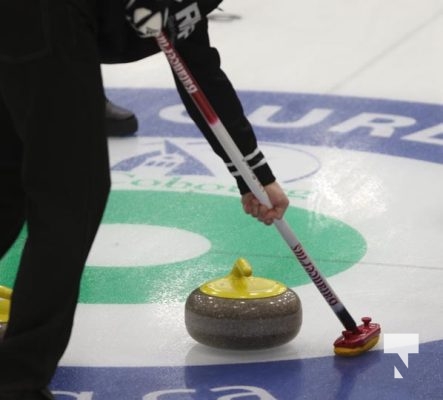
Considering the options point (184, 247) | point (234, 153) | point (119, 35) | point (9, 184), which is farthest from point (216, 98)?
point (184, 247)

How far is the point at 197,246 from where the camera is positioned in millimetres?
3908

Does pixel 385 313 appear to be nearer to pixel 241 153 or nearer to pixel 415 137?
pixel 241 153

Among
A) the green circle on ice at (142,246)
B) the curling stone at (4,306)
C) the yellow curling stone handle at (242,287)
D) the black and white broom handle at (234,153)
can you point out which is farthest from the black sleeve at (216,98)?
the green circle on ice at (142,246)

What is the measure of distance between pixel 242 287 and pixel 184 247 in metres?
0.83

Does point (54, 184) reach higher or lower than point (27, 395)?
higher

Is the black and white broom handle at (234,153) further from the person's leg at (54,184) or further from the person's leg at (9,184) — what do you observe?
the person's leg at (9,184)

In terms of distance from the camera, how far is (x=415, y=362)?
3016 millimetres

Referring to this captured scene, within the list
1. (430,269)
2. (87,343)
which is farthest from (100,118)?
(430,269)

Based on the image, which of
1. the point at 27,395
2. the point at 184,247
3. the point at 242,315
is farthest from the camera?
the point at 184,247

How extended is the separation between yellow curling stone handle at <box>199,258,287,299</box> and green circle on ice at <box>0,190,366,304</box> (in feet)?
1.17

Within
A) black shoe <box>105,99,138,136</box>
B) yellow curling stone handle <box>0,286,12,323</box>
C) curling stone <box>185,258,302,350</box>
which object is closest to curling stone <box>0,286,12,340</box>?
yellow curling stone handle <box>0,286,12,323</box>

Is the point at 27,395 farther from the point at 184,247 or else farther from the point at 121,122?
the point at 121,122

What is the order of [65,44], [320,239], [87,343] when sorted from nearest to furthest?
[65,44]
[87,343]
[320,239]

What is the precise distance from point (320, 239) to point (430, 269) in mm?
413
